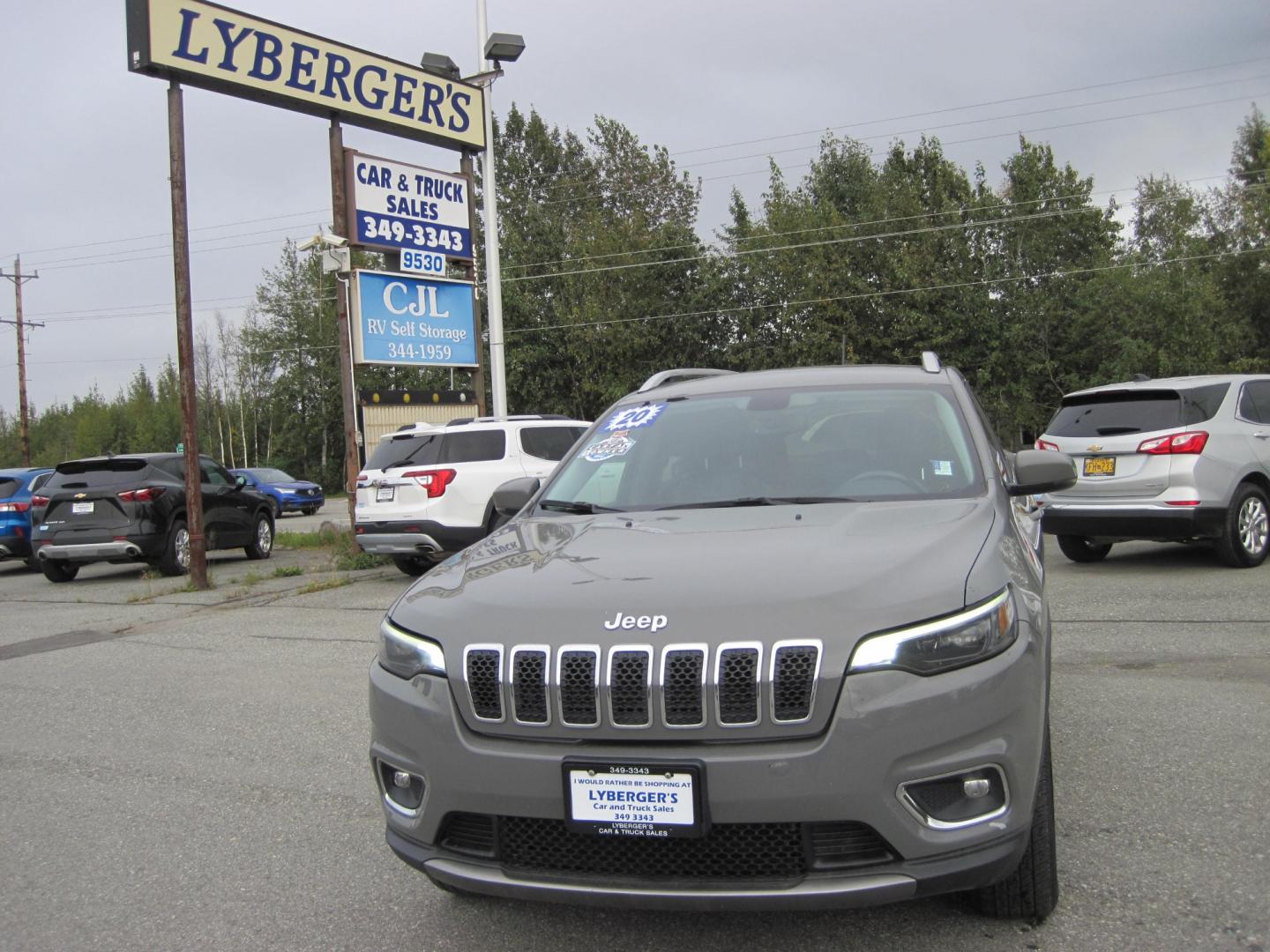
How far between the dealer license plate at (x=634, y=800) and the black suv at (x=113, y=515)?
12745 millimetres

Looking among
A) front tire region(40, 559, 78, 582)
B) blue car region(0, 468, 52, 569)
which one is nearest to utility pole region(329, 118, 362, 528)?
front tire region(40, 559, 78, 582)

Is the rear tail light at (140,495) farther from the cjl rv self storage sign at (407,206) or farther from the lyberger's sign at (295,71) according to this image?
the lyberger's sign at (295,71)

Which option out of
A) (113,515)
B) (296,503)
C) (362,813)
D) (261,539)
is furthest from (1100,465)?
(296,503)

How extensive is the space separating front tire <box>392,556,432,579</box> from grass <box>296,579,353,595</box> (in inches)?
25.1

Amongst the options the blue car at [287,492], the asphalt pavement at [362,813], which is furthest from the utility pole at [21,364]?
the asphalt pavement at [362,813]

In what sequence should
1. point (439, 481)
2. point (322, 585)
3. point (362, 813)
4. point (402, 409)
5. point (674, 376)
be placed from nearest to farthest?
point (362, 813)
point (674, 376)
point (439, 481)
point (322, 585)
point (402, 409)

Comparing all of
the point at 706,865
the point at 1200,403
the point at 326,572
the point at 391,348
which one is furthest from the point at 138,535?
the point at 706,865

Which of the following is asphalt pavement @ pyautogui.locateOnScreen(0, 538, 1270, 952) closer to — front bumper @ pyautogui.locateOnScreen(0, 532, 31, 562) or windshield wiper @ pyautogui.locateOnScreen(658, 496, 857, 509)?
windshield wiper @ pyautogui.locateOnScreen(658, 496, 857, 509)

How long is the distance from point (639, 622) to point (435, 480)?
31.0ft

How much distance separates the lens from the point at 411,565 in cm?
1380

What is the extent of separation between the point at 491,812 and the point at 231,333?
78750mm

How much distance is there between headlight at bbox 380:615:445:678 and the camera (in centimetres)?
295

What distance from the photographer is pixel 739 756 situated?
2.58 meters

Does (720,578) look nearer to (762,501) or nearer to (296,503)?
(762,501)
